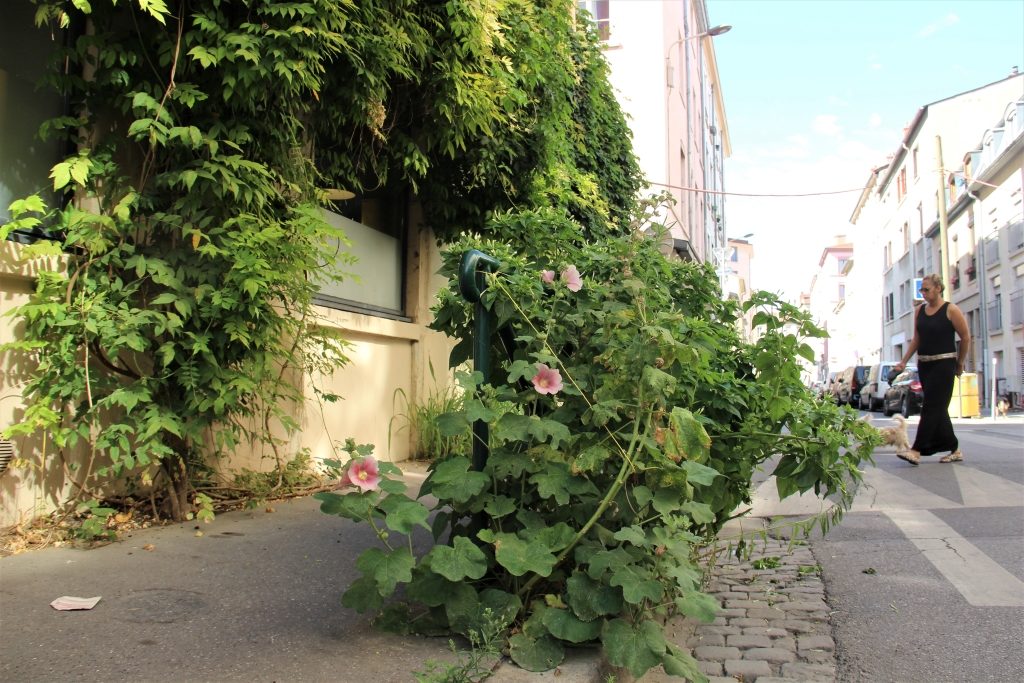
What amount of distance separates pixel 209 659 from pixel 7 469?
1.97 metres

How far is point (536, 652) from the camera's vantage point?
2453 millimetres

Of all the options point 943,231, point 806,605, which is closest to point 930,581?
point 806,605

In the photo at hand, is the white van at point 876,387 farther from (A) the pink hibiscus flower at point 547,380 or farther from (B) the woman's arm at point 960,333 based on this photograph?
(A) the pink hibiscus flower at point 547,380

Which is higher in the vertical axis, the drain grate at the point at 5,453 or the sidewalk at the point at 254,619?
the drain grate at the point at 5,453

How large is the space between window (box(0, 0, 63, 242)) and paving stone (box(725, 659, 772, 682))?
12.7 ft

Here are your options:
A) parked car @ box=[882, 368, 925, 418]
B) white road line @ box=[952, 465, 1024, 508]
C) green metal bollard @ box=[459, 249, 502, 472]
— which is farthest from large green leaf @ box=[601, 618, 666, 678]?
parked car @ box=[882, 368, 925, 418]

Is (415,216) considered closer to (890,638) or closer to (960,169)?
Answer: (890,638)

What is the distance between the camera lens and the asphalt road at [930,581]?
2826 mm

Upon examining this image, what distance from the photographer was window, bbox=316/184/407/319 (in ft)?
22.8

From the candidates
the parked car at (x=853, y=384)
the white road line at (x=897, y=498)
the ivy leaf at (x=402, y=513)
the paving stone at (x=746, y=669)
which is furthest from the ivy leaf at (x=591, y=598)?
the parked car at (x=853, y=384)

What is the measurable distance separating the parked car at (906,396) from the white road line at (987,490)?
42.9ft

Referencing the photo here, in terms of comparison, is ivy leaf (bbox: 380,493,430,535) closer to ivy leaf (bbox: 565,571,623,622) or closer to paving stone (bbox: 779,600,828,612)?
ivy leaf (bbox: 565,571,623,622)

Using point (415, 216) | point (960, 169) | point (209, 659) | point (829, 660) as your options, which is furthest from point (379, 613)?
point (960, 169)

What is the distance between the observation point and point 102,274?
400 cm
